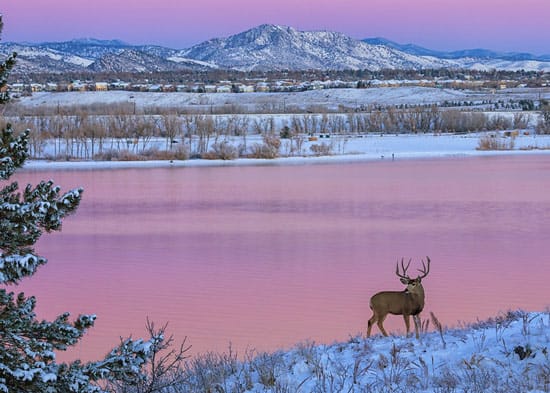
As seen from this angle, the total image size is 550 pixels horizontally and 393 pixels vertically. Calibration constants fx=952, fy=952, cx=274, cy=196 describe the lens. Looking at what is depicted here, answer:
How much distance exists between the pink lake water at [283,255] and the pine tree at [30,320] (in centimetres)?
476

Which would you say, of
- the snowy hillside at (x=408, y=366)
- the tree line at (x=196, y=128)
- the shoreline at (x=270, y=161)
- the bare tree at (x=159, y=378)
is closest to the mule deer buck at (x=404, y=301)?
the snowy hillside at (x=408, y=366)

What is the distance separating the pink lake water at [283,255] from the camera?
10.8 meters

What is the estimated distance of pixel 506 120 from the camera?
58312 mm

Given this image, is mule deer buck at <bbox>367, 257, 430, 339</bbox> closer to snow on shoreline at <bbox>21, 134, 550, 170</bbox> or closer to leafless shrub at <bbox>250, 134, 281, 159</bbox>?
snow on shoreline at <bbox>21, 134, 550, 170</bbox>

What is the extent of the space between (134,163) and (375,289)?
102ft

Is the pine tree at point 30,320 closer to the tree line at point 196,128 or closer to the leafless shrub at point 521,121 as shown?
the tree line at point 196,128

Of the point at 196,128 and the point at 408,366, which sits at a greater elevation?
the point at 408,366

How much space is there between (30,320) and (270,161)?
38155 mm

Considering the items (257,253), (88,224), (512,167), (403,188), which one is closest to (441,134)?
(512,167)

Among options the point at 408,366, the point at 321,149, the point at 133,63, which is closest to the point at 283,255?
the point at 408,366

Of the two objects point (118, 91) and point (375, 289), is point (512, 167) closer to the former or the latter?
point (375, 289)

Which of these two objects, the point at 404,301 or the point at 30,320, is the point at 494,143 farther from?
the point at 30,320

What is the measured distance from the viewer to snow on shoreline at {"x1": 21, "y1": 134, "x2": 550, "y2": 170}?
41.2 meters

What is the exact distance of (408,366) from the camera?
235 inches
